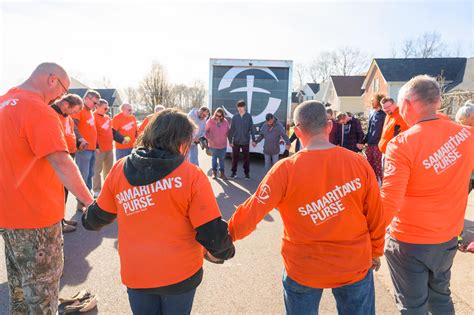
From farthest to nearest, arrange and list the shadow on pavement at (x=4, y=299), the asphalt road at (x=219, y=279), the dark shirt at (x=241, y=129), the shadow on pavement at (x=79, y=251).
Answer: the dark shirt at (x=241, y=129) < the shadow on pavement at (x=79, y=251) < the asphalt road at (x=219, y=279) < the shadow on pavement at (x=4, y=299)

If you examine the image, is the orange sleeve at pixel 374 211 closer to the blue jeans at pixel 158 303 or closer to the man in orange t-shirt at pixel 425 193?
the man in orange t-shirt at pixel 425 193

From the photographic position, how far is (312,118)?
1.95 metres

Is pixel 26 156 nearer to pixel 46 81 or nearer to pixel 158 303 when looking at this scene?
pixel 46 81

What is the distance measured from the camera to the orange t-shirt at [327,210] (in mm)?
1868

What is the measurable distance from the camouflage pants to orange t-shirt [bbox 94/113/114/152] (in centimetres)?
483

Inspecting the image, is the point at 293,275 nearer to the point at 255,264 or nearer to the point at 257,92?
the point at 255,264

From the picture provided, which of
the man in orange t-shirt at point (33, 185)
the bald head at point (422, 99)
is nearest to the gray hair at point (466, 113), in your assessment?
the bald head at point (422, 99)

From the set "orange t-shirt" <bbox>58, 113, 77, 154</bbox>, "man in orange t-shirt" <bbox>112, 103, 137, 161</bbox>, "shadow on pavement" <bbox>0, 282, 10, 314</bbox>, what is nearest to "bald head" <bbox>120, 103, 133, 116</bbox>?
"man in orange t-shirt" <bbox>112, 103, 137, 161</bbox>

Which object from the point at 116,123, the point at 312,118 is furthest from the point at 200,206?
the point at 116,123

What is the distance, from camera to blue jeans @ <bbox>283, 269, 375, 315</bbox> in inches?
77.3

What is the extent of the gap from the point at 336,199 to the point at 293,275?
1.77 feet

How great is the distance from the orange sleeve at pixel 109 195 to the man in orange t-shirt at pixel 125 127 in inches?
224

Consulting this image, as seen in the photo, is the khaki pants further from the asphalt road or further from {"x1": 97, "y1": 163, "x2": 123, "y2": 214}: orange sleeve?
{"x1": 97, "y1": 163, "x2": 123, "y2": 214}: orange sleeve

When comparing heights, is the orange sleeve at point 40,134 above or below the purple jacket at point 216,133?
above
